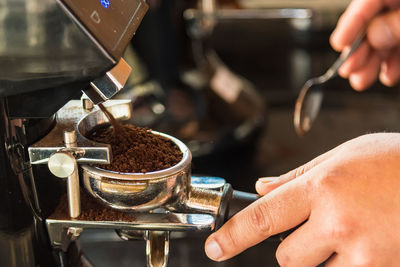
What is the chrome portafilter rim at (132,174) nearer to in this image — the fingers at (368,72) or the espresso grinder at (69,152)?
the espresso grinder at (69,152)

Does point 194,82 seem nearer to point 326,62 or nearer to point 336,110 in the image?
point 336,110

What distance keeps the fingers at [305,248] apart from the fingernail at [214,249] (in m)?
Result: 0.05

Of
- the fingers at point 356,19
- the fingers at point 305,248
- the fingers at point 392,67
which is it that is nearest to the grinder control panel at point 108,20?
the fingers at point 305,248

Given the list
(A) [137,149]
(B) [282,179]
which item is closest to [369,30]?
(B) [282,179]

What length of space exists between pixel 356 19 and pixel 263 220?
1.83ft

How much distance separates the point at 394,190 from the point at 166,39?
106cm

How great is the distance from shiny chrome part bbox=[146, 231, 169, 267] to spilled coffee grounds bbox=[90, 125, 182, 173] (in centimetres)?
7

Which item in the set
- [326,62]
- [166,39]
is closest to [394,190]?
[166,39]

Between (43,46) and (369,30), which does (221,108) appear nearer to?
(369,30)

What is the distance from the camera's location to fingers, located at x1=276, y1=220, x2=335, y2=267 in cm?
46

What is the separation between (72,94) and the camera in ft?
1.39

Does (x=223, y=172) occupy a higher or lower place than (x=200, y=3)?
lower

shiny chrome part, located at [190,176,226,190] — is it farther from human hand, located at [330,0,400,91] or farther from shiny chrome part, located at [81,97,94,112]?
human hand, located at [330,0,400,91]

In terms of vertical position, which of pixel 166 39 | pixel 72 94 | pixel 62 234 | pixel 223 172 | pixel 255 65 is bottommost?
pixel 255 65
